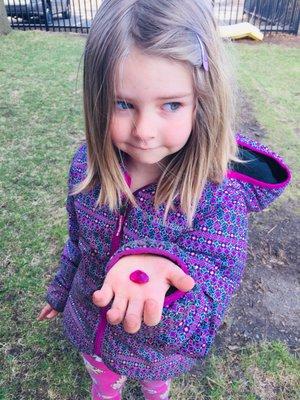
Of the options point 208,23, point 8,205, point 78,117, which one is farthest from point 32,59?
point 208,23

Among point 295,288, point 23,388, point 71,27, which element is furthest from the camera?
point 71,27

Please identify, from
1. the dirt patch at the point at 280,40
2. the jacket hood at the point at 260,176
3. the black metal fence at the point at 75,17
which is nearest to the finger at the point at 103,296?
the jacket hood at the point at 260,176

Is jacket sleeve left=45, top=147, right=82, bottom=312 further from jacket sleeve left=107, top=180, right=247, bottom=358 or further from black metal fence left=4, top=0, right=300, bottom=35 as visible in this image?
black metal fence left=4, top=0, right=300, bottom=35

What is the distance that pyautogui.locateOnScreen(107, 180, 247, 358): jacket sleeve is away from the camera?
94cm

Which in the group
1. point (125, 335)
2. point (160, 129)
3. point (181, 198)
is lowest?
point (125, 335)

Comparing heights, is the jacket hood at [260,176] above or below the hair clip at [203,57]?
below

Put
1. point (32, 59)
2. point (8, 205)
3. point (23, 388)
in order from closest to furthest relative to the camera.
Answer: point (23, 388)
point (8, 205)
point (32, 59)

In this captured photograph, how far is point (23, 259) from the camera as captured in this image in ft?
8.15

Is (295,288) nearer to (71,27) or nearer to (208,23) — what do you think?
(208,23)

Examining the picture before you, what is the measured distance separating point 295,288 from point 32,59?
502 cm

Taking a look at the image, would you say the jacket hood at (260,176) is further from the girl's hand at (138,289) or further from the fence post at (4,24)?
the fence post at (4,24)

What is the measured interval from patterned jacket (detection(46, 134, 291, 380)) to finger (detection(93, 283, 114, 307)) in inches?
3.6

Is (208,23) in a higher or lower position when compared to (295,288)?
higher

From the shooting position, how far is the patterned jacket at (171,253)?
988 millimetres
